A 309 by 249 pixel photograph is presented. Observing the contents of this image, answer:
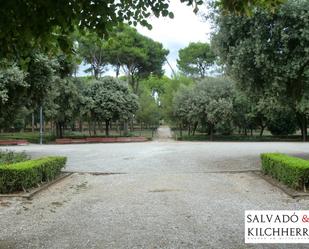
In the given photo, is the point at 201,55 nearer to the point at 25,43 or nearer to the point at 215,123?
the point at 215,123

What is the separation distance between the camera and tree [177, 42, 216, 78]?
57.2 m

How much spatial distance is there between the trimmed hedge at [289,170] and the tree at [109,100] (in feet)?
77.1

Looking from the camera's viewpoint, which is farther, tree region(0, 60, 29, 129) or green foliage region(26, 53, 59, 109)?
→ green foliage region(26, 53, 59, 109)

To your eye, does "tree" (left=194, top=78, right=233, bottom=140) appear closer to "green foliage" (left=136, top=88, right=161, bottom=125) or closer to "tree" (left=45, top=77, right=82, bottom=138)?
"tree" (left=45, top=77, right=82, bottom=138)

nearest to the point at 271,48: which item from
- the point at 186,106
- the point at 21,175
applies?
the point at 21,175

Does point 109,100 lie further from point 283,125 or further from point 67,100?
point 283,125

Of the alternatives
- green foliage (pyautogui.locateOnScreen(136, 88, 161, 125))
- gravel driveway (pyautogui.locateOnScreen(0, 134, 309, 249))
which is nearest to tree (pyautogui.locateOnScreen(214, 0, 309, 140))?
gravel driveway (pyautogui.locateOnScreen(0, 134, 309, 249))

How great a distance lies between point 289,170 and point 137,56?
3444 centimetres

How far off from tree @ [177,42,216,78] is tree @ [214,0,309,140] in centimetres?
4342

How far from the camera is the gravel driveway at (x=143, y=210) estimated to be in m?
5.46

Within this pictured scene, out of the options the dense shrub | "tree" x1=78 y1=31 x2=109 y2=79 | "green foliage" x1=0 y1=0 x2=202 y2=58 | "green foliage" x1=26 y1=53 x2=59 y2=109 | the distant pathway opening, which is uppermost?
"tree" x1=78 y1=31 x2=109 y2=79

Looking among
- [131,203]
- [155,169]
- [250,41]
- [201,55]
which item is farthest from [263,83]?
[201,55]

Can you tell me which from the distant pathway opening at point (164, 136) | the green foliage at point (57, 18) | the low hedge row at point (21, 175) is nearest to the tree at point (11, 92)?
the low hedge row at point (21, 175)

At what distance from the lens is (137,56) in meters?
42.5
